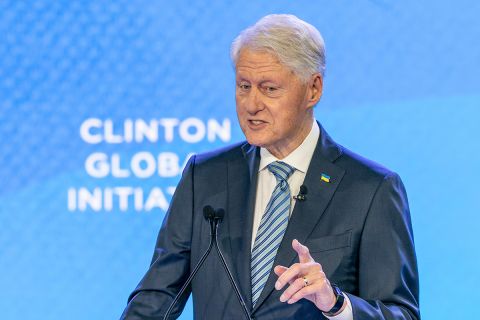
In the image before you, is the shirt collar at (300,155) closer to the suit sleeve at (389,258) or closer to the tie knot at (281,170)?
the tie knot at (281,170)

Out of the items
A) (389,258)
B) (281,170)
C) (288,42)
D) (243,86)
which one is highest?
(288,42)

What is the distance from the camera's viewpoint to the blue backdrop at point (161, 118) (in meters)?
3.33

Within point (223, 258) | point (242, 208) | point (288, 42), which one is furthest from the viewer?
point (242, 208)

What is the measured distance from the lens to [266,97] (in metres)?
2.40

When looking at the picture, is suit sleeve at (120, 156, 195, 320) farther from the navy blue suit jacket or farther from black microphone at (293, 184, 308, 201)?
black microphone at (293, 184, 308, 201)

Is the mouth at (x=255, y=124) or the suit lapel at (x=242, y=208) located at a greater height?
the mouth at (x=255, y=124)

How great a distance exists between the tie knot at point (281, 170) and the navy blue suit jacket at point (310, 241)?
60mm

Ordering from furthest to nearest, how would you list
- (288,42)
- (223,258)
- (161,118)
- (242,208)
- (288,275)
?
(161,118) < (242,208) < (288,42) < (223,258) < (288,275)

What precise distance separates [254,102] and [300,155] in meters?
0.24

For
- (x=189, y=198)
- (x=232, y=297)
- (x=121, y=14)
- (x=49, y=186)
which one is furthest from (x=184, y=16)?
(x=232, y=297)

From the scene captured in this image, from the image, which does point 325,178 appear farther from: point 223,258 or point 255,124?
point 223,258

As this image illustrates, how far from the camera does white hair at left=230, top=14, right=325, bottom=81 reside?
7.77ft

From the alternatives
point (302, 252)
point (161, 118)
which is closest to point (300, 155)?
point (302, 252)

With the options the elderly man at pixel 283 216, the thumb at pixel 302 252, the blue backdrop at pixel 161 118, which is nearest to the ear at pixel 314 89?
the elderly man at pixel 283 216
